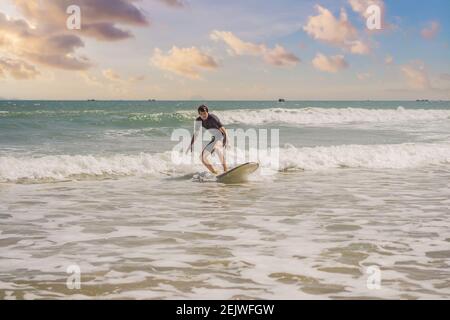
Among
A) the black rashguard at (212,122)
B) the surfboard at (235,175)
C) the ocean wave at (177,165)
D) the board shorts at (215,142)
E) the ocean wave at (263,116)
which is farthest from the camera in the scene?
the ocean wave at (263,116)

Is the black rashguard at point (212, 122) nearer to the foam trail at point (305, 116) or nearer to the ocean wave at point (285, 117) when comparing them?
the ocean wave at point (285, 117)

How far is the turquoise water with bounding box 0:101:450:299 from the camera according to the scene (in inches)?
203

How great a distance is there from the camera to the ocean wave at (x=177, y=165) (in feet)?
46.3

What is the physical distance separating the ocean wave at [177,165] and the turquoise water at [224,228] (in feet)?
0.21

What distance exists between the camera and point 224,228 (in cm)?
768

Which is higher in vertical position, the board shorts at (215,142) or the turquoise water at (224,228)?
the board shorts at (215,142)

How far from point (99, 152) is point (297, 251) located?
13627 mm

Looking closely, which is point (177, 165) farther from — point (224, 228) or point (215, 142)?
point (224, 228)

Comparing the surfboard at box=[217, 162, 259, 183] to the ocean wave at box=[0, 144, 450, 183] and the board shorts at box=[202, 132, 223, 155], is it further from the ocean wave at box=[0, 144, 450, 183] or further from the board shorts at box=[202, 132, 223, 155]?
the ocean wave at box=[0, 144, 450, 183]

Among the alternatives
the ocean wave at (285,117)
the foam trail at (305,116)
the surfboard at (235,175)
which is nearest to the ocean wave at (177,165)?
the surfboard at (235,175)

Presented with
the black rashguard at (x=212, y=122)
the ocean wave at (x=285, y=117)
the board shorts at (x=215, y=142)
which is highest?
the ocean wave at (x=285, y=117)
